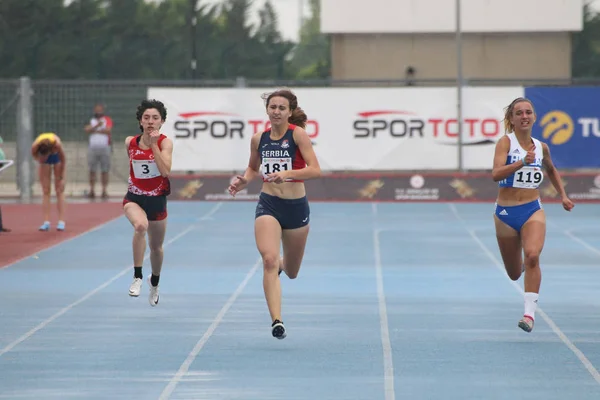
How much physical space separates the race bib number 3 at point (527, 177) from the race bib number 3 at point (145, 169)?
143 inches

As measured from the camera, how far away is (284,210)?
12227mm

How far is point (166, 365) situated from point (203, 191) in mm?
21549

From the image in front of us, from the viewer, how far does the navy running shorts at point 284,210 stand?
12219 mm

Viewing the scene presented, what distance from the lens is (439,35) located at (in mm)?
45656

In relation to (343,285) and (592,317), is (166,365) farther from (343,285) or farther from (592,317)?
(343,285)

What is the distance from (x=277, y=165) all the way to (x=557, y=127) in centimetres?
2091

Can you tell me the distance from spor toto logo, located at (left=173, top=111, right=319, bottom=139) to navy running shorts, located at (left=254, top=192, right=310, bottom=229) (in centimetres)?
1997

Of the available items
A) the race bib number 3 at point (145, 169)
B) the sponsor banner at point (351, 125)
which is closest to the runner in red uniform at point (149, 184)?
the race bib number 3 at point (145, 169)

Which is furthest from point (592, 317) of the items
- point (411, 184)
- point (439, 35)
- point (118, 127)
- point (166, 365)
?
point (439, 35)

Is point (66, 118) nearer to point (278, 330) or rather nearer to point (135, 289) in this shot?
point (135, 289)

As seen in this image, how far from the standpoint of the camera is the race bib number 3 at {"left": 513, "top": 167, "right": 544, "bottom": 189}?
12625 millimetres

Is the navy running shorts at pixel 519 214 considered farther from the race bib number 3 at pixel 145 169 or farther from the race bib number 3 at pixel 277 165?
the race bib number 3 at pixel 145 169

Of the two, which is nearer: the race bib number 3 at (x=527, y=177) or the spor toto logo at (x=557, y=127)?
the race bib number 3 at (x=527, y=177)

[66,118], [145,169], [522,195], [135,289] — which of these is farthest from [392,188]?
[522,195]
